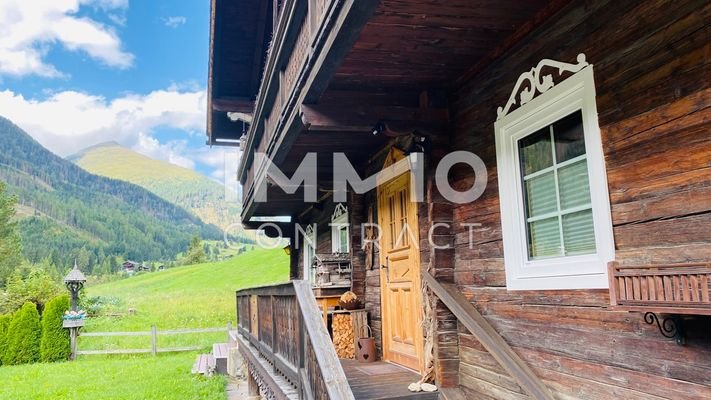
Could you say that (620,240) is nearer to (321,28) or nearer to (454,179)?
(454,179)

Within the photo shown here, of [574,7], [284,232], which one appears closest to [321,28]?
[574,7]

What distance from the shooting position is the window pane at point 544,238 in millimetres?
3236

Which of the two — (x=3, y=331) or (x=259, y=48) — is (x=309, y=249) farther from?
(x=3, y=331)

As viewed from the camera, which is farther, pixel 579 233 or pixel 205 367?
pixel 205 367

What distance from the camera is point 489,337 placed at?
11.4 ft

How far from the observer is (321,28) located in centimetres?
321

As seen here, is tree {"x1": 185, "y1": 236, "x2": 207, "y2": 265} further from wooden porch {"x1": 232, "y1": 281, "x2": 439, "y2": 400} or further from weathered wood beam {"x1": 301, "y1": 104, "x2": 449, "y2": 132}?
weathered wood beam {"x1": 301, "y1": 104, "x2": 449, "y2": 132}

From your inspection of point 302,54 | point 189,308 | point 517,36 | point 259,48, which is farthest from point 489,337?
point 189,308

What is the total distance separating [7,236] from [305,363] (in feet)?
93.8

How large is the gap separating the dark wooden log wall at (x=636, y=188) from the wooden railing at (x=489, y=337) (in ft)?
0.30

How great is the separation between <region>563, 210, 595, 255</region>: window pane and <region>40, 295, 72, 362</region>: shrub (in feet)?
49.9

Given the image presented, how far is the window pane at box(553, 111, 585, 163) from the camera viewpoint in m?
2.99

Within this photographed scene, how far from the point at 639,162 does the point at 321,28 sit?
199cm

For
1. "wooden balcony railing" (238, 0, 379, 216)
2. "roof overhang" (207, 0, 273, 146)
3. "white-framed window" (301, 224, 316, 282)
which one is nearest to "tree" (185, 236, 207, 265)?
"roof overhang" (207, 0, 273, 146)
